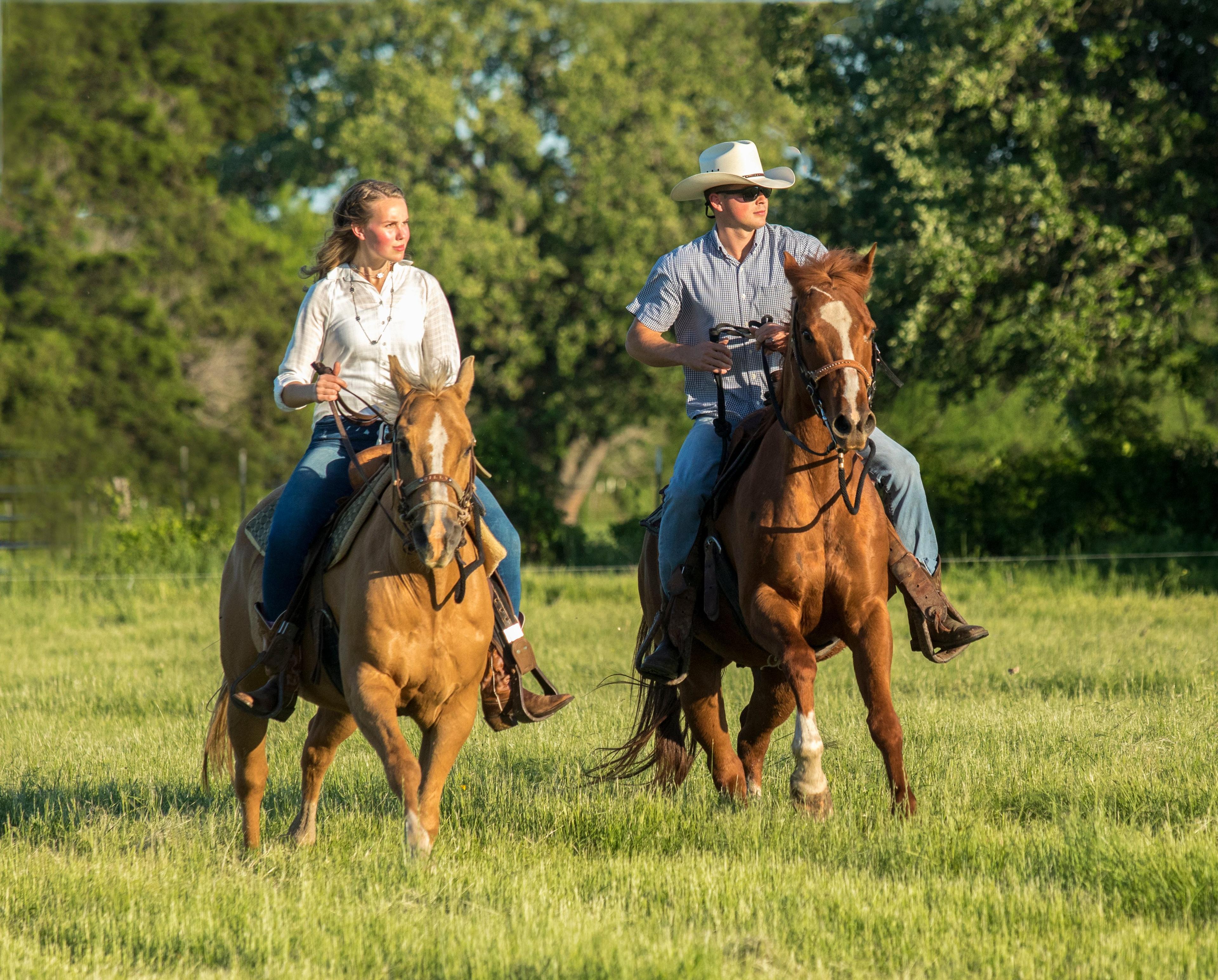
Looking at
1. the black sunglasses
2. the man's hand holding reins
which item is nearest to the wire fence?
the black sunglasses

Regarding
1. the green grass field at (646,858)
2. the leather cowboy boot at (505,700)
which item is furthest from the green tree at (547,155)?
the leather cowboy boot at (505,700)

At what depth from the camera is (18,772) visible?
796 centimetres

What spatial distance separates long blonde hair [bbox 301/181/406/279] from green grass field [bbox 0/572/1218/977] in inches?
102

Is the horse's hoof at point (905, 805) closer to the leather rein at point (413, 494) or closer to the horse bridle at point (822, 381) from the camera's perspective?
the horse bridle at point (822, 381)

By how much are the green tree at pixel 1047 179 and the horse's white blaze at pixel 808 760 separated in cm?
1164

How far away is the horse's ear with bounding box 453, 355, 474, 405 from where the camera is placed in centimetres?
539

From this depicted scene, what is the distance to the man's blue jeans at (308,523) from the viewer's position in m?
5.97

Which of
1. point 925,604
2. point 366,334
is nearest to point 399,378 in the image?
point 366,334

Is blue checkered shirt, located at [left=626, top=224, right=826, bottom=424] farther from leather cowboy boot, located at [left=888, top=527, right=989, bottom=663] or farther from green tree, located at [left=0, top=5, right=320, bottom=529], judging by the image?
green tree, located at [left=0, top=5, right=320, bottom=529]

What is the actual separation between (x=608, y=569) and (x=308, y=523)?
12.7 meters

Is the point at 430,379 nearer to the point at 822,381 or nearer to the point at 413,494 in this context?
the point at 413,494

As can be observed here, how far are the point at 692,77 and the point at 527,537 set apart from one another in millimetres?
22957

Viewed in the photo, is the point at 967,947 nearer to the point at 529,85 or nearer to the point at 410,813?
the point at 410,813

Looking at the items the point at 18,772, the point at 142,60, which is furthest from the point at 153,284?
the point at 18,772
